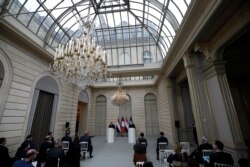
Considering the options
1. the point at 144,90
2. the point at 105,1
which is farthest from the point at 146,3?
the point at 144,90

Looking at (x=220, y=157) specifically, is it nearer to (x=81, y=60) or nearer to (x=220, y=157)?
(x=220, y=157)

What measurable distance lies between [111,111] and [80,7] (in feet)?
32.4

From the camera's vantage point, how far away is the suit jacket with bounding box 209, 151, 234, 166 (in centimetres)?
278

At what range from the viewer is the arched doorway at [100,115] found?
1314 centimetres

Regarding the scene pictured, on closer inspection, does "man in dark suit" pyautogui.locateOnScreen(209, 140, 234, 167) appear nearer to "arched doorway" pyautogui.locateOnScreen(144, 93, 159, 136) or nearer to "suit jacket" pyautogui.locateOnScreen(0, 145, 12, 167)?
"suit jacket" pyautogui.locateOnScreen(0, 145, 12, 167)

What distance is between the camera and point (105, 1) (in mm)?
7738

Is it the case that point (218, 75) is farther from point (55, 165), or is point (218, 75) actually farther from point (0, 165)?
point (0, 165)

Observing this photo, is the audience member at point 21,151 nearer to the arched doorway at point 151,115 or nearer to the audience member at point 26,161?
the audience member at point 26,161

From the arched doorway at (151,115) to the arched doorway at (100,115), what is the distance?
4.63m

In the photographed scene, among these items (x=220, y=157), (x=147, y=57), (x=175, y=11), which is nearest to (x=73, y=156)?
(x=220, y=157)

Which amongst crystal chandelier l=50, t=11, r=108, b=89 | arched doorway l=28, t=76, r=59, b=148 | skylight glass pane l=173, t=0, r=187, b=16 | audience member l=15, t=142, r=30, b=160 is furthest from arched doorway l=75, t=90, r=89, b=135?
skylight glass pane l=173, t=0, r=187, b=16

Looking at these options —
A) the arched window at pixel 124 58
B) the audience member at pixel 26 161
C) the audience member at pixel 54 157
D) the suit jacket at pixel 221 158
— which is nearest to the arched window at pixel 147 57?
the arched window at pixel 124 58

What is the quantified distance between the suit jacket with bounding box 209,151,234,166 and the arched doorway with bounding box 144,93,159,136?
1018 cm

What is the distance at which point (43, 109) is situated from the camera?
21.2 ft
